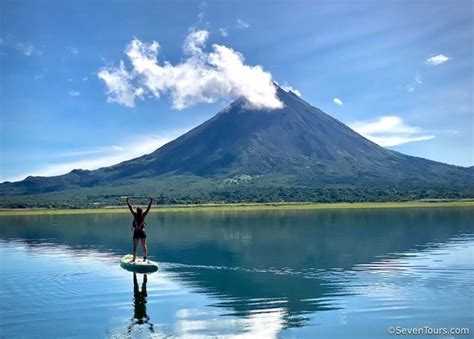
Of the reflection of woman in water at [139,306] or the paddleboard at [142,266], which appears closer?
the reflection of woman in water at [139,306]

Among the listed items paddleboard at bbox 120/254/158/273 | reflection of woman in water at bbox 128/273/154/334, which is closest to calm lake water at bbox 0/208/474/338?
reflection of woman in water at bbox 128/273/154/334

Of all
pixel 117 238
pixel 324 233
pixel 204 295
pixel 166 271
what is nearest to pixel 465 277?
pixel 204 295

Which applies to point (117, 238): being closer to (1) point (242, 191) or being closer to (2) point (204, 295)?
(2) point (204, 295)

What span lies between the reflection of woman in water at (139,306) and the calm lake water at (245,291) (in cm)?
3

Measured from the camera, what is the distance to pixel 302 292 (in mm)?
17875

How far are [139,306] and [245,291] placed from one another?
402 centimetres

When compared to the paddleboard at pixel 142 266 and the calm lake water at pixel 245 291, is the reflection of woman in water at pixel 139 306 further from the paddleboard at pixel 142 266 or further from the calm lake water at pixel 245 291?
the paddleboard at pixel 142 266

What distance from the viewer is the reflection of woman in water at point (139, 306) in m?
14.0

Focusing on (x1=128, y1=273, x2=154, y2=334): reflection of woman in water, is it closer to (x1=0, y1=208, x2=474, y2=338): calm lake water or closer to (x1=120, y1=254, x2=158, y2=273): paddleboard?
(x1=0, y1=208, x2=474, y2=338): calm lake water

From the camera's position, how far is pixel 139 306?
15945 mm

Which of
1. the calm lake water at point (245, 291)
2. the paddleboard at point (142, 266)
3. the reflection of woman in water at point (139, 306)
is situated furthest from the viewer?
the paddleboard at point (142, 266)

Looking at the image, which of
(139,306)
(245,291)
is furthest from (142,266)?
(245,291)

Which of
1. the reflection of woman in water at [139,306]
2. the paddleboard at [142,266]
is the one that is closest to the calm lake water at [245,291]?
the reflection of woman in water at [139,306]

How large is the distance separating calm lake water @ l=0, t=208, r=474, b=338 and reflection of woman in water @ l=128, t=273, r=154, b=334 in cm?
3
